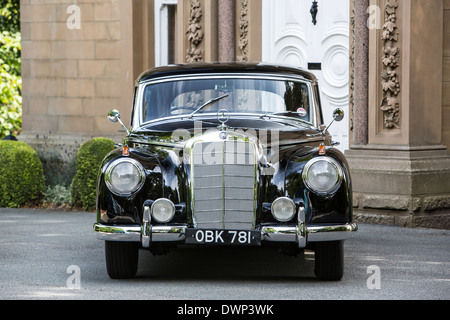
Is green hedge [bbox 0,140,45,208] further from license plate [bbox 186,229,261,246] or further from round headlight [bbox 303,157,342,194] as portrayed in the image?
round headlight [bbox 303,157,342,194]

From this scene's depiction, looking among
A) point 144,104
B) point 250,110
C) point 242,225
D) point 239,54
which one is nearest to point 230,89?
point 250,110

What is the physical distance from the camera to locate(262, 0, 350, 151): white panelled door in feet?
41.0

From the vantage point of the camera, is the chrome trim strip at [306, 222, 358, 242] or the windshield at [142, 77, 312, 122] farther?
the windshield at [142, 77, 312, 122]

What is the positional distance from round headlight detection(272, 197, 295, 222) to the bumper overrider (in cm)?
7

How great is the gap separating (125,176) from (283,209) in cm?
123

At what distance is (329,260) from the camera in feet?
23.9

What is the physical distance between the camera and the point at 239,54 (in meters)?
13.7

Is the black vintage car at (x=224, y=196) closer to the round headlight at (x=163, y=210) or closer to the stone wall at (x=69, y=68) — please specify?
the round headlight at (x=163, y=210)

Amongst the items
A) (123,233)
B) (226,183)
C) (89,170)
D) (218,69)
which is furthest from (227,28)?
(123,233)

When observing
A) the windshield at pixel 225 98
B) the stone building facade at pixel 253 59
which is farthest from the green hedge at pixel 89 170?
the windshield at pixel 225 98

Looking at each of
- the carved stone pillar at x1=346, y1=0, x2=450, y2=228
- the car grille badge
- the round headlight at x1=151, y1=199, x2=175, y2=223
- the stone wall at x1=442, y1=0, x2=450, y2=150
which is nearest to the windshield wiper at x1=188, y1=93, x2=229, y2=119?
the car grille badge

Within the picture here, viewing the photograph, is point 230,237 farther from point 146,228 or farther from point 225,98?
point 225,98

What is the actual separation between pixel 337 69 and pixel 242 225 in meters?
5.93

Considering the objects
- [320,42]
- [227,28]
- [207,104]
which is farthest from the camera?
[227,28]
